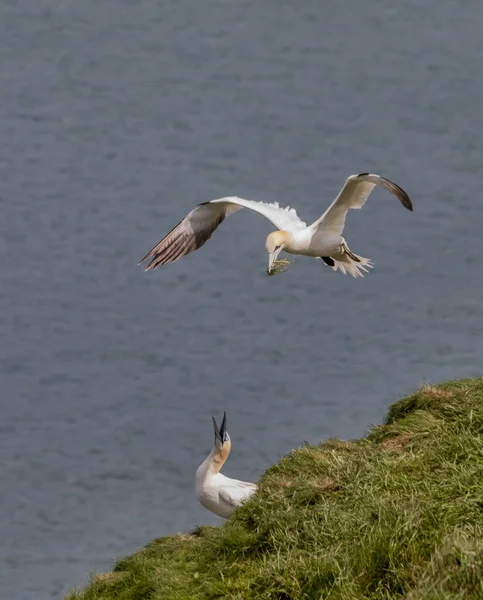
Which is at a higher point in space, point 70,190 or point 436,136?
point 436,136

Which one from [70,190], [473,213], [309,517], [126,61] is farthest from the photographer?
[126,61]

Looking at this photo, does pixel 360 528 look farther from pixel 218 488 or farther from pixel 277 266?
pixel 218 488

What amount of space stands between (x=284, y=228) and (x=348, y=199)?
61 cm

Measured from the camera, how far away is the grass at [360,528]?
19.7 feet

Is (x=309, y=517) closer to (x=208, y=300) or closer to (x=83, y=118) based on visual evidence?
(x=208, y=300)

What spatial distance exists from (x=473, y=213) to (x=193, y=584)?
16.3 meters

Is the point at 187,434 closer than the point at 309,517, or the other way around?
the point at 309,517

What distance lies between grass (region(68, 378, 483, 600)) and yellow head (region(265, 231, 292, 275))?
1668 mm

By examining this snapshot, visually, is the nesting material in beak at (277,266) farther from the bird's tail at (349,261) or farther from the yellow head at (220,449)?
the yellow head at (220,449)

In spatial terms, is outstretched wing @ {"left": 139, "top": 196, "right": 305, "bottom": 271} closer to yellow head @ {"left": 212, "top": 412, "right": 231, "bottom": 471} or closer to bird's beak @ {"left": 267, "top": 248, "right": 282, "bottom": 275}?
bird's beak @ {"left": 267, "top": 248, "right": 282, "bottom": 275}

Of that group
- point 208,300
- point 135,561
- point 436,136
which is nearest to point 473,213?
point 436,136

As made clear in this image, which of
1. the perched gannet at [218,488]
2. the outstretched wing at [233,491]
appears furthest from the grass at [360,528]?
the perched gannet at [218,488]

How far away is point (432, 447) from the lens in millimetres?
7559

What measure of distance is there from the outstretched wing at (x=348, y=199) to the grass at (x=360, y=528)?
1.70 metres
